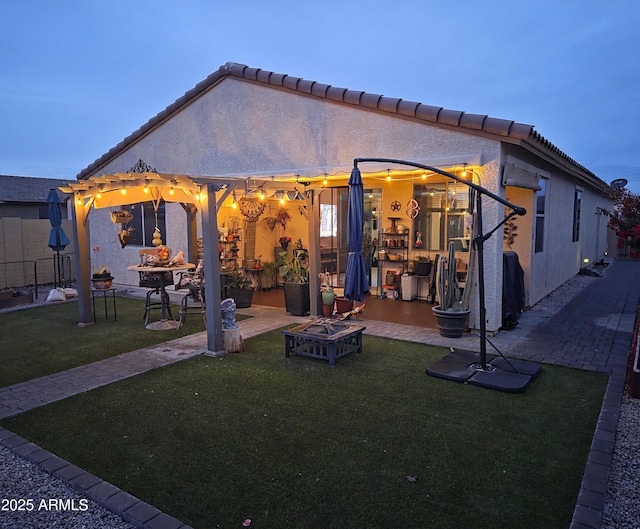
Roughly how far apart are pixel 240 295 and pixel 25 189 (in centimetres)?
1394

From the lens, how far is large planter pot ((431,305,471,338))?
6.83m

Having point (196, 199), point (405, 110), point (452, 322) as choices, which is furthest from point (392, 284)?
point (196, 199)

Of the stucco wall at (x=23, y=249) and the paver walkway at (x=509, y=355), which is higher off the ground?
the stucco wall at (x=23, y=249)

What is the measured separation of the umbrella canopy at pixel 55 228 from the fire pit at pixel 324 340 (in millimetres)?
7305

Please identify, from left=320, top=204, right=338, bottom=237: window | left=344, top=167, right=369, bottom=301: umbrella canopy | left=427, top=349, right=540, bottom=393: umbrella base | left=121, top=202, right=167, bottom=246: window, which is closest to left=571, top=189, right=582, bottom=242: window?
left=320, top=204, right=338, bottom=237: window

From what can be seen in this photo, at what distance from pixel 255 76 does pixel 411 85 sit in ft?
228

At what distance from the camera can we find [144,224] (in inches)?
485

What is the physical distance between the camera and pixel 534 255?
9188mm

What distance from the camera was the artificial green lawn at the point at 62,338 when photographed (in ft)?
19.3

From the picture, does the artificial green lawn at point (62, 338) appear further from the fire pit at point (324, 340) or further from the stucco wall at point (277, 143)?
the stucco wall at point (277, 143)

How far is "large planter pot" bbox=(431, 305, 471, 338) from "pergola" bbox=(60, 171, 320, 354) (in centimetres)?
244

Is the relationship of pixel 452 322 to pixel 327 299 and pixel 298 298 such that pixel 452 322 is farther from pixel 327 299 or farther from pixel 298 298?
pixel 298 298

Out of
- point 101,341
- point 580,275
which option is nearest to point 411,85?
point 580,275

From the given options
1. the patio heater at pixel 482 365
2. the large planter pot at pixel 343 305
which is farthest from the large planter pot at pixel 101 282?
the patio heater at pixel 482 365
